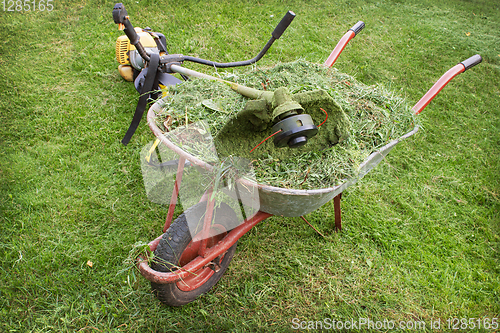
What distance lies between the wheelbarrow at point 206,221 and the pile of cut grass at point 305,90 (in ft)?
0.22

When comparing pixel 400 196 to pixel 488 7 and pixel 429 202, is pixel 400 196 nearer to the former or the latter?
pixel 429 202

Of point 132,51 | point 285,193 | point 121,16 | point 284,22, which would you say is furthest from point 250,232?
point 132,51

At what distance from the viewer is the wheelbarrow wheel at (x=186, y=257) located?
1.74 metres

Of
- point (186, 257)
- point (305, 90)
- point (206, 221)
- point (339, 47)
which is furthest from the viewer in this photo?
point (339, 47)

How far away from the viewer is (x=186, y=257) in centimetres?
197

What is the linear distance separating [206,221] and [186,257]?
1.47ft

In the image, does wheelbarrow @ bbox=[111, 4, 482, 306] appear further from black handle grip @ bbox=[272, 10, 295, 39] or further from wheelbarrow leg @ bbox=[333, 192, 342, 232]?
wheelbarrow leg @ bbox=[333, 192, 342, 232]

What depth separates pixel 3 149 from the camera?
3.05 meters

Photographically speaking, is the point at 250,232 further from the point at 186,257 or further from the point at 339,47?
the point at 339,47

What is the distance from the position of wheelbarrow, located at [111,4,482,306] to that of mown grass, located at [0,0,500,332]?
0.19m

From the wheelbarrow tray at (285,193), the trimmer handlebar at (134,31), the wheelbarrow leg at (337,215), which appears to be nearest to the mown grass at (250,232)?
the wheelbarrow leg at (337,215)

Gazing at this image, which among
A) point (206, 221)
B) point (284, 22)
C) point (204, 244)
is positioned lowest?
point (204, 244)

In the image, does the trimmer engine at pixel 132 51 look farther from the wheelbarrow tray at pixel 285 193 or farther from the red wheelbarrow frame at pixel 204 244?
the red wheelbarrow frame at pixel 204 244

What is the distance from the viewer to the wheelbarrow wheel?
1.74m
